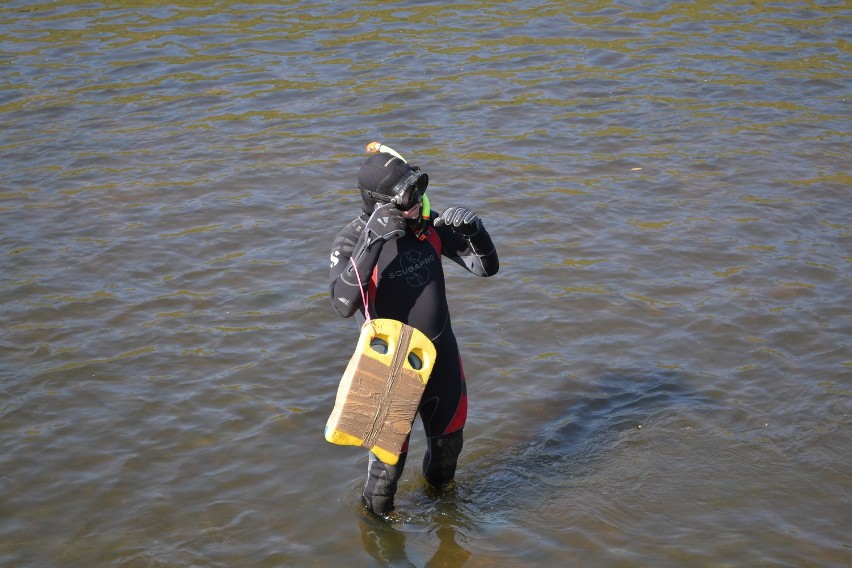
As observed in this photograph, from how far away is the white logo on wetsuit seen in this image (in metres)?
4.96

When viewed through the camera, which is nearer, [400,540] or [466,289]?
[400,540]

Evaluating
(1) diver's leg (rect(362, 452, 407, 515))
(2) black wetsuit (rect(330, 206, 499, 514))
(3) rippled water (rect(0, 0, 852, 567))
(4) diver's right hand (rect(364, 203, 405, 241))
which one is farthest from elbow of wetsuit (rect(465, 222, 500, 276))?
(3) rippled water (rect(0, 0, 852, 567))

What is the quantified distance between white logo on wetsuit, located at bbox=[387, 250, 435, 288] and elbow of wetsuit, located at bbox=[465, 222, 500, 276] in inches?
10.8

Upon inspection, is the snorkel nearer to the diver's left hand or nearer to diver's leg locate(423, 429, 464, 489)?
the diver's left hand

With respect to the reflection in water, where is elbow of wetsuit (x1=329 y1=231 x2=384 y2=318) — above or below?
above

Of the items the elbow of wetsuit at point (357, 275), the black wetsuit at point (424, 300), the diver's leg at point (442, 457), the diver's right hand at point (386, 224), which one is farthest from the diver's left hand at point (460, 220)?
the diver's leg at point (442, 457)

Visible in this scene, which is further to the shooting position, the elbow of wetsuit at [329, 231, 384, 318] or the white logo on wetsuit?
the white logo on wetsuit

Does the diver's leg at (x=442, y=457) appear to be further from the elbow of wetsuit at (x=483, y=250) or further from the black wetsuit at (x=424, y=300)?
the elbow of wetsuit at (x=483, y=250)

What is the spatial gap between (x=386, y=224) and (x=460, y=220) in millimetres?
398

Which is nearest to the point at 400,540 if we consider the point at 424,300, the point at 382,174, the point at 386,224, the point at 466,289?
the point at 424,300

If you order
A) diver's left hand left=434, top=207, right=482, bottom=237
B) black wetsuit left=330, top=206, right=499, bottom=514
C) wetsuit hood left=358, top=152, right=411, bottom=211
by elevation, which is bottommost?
black wetsuit left=330, top=206, right=499, bottom=514

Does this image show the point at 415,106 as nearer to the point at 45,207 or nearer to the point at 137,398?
the point at 45,207

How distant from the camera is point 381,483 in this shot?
5168mm

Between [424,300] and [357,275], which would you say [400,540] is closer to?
[424,300]
